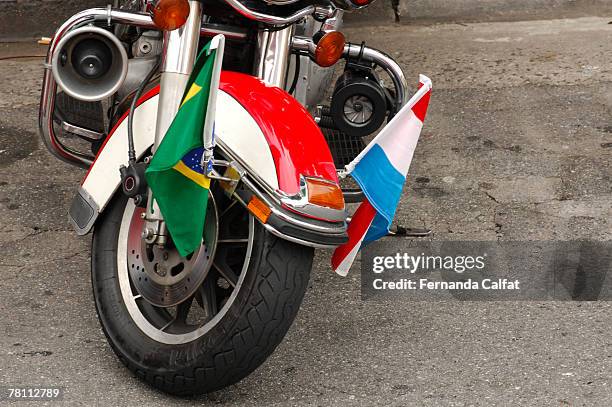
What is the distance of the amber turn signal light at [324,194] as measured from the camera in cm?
301

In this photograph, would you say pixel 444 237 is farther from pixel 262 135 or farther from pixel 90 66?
pixel 90 66

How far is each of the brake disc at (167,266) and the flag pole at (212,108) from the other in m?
→ 0.21

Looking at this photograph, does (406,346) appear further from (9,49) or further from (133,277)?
(9,49)

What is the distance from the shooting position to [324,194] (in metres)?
3.04

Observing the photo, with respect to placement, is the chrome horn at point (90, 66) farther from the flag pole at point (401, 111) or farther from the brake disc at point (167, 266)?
the flag pole at point (401, 111)

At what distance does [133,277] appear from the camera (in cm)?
336

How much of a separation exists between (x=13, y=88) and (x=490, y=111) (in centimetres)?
259

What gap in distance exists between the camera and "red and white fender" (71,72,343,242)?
3.02 metres

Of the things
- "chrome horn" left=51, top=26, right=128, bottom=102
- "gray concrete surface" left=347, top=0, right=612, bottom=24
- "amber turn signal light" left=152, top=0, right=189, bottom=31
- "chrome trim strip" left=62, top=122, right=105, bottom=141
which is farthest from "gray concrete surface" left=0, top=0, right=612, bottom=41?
"amber turn signal light" left=152, top=0, right=189, bottom=31

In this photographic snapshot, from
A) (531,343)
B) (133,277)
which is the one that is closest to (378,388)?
(531,343)

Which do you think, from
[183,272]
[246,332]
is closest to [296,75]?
[183,272]

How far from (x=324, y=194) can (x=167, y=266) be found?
0.56 meters

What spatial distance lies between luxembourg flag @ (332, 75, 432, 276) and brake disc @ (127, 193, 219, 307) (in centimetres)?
39

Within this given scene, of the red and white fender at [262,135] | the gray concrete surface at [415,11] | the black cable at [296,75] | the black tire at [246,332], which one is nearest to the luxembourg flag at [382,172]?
the red and white fender at [262,135]
